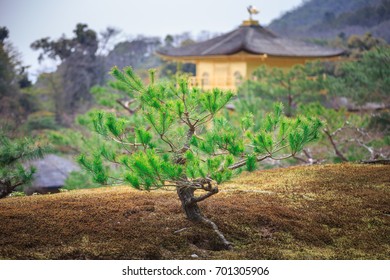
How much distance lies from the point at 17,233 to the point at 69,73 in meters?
9.13

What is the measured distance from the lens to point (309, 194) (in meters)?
3.09

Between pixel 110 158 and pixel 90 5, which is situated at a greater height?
pixel 90 5

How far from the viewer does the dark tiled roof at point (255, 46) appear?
9.67 metres

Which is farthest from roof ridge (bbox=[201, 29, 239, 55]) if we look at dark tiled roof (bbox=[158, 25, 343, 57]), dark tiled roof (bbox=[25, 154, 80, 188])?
dark tiled roof (bbox=[25, 154, 80, 188])

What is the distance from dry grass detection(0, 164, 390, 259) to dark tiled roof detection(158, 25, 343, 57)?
6648 millimetres

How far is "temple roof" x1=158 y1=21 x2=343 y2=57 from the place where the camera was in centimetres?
967

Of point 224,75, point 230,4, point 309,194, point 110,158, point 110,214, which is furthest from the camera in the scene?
point 224,75

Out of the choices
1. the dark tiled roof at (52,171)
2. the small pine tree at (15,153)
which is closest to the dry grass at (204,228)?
the small pine tree at (15,153)

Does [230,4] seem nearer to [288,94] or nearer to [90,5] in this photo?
[90,5]

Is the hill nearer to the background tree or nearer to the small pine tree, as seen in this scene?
the background tree

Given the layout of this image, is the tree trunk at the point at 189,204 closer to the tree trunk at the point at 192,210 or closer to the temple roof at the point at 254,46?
the tree trunk at the point at 192,210

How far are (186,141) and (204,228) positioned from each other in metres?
0.36

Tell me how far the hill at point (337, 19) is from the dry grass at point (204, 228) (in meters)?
4.78
